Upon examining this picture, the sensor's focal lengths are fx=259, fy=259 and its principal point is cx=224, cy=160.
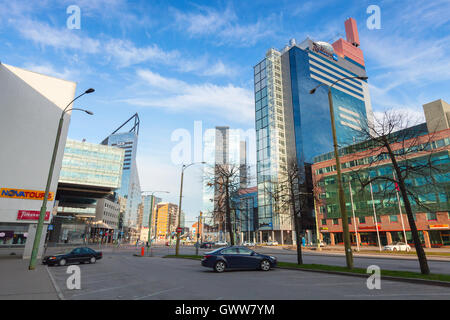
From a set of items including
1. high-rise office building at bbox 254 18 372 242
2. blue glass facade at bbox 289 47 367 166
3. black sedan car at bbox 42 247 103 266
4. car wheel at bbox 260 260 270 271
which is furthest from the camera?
blue glass facade at bbox 289 47 367 166

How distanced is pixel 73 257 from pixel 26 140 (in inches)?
536

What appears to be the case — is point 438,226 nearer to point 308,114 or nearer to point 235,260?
point 235,260

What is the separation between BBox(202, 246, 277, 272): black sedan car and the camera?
14.3 m

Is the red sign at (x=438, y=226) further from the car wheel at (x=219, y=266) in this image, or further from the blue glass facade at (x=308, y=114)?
the car wheel at (x=219, y=266)

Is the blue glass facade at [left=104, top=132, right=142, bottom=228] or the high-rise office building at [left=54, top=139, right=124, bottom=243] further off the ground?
the blue glass facade at [left=104, top=132, right=142, bottom=228]

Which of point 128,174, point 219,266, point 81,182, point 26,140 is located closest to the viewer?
point 219,266

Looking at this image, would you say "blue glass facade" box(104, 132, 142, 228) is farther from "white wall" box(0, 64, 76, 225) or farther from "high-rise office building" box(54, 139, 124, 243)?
"white wall" box(0, 64, 76, 225)

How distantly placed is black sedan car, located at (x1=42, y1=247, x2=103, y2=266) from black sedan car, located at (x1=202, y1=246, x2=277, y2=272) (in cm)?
1181

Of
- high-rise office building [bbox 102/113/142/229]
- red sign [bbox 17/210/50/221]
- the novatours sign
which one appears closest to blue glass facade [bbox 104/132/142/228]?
high-rise office building [bbox 102/113/142/229]

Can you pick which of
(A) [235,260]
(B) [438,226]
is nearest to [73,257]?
(A) [235,260]

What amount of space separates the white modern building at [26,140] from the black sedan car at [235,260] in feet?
66.0

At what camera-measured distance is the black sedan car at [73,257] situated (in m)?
18.5

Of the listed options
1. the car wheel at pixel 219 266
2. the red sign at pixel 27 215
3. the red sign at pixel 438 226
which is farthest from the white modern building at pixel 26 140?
the red sign at pixel 438 226

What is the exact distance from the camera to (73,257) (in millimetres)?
19922
